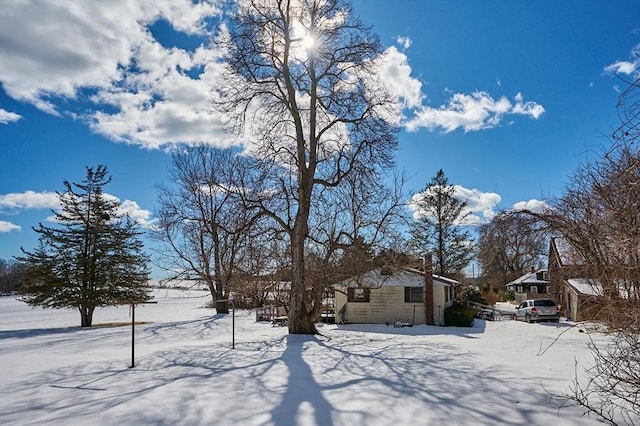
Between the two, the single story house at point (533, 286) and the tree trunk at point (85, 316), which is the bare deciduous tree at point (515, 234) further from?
the single story house at point (533, 286)

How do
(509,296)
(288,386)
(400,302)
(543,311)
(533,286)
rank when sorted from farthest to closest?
(509,296) → (533,286) → (543,311) → (400,302) → (288,386)

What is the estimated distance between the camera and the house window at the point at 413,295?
24.0 metres

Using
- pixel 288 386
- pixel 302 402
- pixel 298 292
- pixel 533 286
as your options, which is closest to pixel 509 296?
pixel 533 286

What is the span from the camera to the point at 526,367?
29.2 feet

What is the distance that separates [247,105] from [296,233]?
18.1ft

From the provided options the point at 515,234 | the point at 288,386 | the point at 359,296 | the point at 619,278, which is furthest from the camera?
the point at 359,296

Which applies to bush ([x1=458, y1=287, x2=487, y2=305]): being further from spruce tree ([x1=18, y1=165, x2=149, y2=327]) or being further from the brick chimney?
spruce tree ([x1=18, y1=165, x2=149, y2=327])

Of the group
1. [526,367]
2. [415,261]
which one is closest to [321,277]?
[415,261]

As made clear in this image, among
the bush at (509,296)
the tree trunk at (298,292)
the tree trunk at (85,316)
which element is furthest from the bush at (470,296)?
the tree trunk at (85,316)

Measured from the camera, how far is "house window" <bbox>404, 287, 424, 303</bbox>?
23984mm

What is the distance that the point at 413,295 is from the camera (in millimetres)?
24078

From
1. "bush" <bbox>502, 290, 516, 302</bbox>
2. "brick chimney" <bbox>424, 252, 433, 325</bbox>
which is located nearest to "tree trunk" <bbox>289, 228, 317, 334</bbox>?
"brick chimney" <bbox>424, 252, 433, 325</bbox>

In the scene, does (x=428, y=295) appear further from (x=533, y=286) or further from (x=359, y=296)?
(x=533, y=286)

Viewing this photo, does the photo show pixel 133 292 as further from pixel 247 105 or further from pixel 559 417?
pixel 559 417
